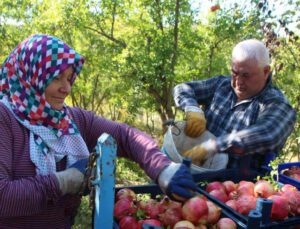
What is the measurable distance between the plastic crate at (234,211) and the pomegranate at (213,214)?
1.7 inches

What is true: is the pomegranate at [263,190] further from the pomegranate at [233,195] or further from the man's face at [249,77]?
the man's face at [249,77]

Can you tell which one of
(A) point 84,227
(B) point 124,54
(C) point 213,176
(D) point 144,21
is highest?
(D) point 144,21

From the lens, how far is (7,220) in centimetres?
158

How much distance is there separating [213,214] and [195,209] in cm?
11

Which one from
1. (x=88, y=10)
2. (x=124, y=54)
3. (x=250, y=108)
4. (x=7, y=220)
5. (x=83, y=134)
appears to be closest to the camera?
(x=7, y=220)

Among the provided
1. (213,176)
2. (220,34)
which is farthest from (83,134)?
(220,34)

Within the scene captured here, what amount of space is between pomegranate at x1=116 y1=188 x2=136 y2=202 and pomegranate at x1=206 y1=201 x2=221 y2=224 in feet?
1.10

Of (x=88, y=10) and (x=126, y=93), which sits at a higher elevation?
(x=88, y=10)

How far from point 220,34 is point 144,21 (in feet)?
3.69

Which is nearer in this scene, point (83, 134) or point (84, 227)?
point (83, 134)

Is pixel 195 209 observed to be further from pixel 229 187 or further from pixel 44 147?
pixel 44 147

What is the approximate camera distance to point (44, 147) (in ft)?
5.46

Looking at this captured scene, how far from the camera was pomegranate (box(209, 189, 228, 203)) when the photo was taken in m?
1.76

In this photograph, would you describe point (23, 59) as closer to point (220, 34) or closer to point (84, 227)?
point (84, 227)
